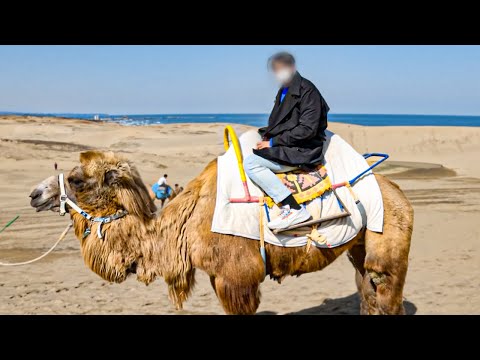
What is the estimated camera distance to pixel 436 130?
41.7 m

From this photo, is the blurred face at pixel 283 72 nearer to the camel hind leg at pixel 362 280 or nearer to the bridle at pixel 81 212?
the camel hind leg at pixel 362 280

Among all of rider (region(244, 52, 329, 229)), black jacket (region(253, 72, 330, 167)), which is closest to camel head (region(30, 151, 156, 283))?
rider (region(244, 52, 329, 229))

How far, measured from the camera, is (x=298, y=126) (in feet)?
15.3

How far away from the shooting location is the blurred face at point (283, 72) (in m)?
4.65

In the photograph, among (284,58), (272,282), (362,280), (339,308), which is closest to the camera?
(284,58)

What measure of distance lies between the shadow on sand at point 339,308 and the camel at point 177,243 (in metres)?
2.46

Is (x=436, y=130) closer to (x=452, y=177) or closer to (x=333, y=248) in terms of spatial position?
(x=452, y=177)

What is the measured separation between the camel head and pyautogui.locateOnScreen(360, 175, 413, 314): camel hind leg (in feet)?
6.10

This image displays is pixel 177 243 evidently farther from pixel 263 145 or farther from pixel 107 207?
pixel 263 145

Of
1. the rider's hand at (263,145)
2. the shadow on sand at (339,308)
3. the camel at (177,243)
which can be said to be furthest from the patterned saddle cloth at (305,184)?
the shadow on sand at (339,308)

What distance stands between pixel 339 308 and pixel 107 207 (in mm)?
3806

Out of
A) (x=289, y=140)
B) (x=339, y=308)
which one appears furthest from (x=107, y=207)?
(x=339, y=308)
